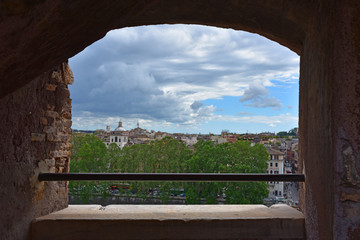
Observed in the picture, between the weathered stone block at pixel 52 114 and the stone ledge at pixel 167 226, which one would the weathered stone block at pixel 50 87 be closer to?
the weathered stone block at pixel 52 114

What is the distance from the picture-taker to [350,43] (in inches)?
55.2

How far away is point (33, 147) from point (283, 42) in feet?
5.96

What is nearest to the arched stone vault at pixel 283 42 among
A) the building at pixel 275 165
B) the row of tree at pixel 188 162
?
the row of tree at pixel 188 162

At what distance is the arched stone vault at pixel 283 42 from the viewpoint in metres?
1.14

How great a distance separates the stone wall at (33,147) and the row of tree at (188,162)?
14.5 m

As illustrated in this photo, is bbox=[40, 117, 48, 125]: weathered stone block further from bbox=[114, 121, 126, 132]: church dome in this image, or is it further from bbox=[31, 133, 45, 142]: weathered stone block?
bbox=[114, 121, 126, 132]: church dome

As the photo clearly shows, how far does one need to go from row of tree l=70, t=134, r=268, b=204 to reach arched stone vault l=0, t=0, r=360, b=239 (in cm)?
1475

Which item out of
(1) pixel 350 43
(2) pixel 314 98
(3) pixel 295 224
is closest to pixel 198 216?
(3) pixel 295 224

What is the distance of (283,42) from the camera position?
218 centimetres

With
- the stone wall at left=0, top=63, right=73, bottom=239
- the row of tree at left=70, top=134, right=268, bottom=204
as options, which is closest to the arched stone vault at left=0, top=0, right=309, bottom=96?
the stone wall at left=0, top=63, right=73, bottom=239

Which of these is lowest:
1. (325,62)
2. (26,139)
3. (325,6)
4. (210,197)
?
(210,197)

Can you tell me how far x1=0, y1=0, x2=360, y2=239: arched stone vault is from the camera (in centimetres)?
114

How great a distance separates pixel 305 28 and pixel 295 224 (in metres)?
1.23

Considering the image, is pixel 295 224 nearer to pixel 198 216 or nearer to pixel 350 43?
pixel 198 216
